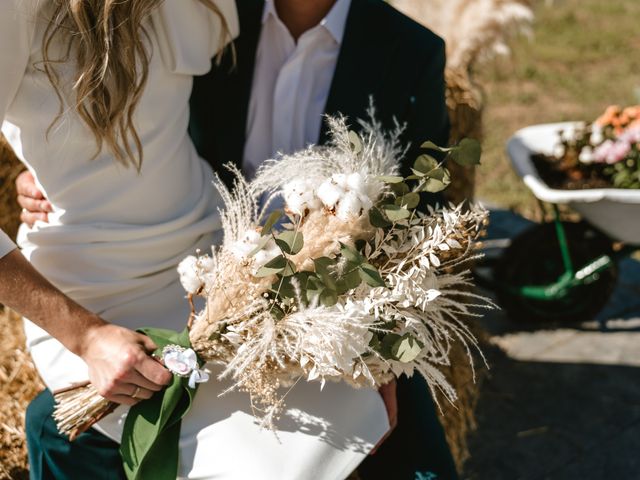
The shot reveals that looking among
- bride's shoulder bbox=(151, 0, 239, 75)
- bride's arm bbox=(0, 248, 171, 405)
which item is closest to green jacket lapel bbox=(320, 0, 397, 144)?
bride's shoulder bbox=(151, 0, 239, 75)

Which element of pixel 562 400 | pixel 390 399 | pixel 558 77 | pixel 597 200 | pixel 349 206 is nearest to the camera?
pixel 349 206

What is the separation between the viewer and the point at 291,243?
1460 millimetres

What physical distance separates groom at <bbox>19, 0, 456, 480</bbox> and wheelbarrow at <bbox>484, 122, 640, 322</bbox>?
1053 millimetres

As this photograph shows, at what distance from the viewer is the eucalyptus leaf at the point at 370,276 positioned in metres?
1.43

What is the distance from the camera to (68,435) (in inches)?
67.2

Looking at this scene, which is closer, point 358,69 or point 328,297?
point 328,297

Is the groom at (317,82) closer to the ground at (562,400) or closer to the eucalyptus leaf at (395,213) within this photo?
the eucalyptus leaf at (395,213)

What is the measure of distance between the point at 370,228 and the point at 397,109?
0.60m

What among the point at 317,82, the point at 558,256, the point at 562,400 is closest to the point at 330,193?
the point at 317,82

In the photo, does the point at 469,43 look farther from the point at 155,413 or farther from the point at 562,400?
the point at 155,413

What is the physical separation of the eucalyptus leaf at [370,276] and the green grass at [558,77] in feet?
10.0

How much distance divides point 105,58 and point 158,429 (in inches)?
29.9

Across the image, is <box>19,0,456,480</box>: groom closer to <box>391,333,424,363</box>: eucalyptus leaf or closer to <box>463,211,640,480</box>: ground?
<box>391,333,424,363</box>: eucalyptus leaf

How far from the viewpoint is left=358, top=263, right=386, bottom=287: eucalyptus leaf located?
56.4 inches
